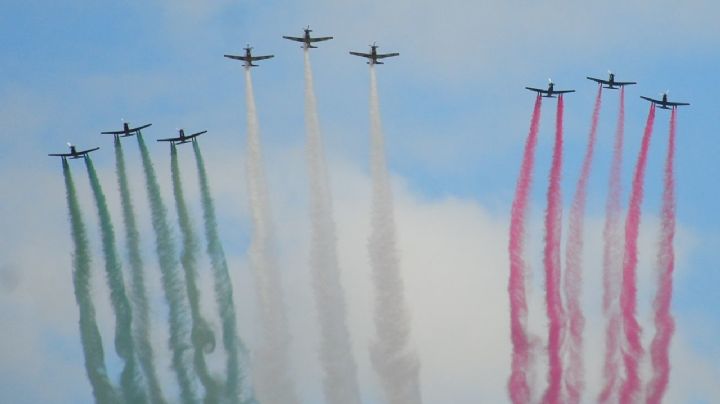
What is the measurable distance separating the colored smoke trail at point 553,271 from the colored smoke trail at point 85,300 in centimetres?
2070

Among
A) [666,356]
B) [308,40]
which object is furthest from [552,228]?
[308,40]

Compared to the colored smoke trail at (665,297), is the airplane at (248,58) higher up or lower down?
higher up

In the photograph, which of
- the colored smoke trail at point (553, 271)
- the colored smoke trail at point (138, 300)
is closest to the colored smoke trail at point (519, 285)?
the colored smoke trail at point (553, 271)

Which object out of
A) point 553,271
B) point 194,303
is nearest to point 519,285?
point 553,271

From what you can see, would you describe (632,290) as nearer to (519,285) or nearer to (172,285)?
(519,285)

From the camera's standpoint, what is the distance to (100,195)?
187 feet

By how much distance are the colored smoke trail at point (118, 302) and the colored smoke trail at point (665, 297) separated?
78.8 feet

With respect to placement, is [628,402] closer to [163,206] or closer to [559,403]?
[559,403]

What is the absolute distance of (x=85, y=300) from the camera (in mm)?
57688

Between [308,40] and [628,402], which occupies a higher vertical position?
[308,40]

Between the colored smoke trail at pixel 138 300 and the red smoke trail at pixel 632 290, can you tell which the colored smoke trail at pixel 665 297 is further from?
the colored smoke trail at pixel 138 300

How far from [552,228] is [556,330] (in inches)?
190

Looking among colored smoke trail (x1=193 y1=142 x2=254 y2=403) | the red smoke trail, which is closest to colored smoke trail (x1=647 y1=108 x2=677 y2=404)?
the red smoke trail

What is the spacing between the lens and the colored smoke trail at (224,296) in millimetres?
57575
